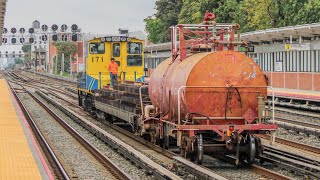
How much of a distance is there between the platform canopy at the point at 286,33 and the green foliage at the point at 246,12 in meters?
7.90

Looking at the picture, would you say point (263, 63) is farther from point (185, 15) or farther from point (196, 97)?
point (185, 15)

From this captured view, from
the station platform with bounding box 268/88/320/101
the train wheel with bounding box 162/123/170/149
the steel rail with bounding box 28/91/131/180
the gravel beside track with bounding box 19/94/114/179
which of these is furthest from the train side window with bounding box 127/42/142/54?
the train wheel with bounding box 162/123/170/149

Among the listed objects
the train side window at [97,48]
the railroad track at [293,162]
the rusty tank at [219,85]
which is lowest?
the railroad track at [293,162]

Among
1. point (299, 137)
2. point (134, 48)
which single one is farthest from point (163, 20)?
point (299, 137)

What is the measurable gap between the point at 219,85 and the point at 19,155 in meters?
4.98

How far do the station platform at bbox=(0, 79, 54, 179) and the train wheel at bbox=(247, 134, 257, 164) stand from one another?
4262 millimetres

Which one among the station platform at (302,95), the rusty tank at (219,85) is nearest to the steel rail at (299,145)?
the rusty tank at (219,85)

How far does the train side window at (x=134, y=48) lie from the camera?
1013 inches

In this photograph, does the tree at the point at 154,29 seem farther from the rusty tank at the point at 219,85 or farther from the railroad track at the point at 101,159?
the rusty tank at the point at 219,85

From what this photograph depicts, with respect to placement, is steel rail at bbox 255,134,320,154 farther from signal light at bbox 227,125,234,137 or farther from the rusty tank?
signal light at bbox 227,125,234,137

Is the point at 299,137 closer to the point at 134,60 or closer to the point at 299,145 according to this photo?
the point at 299,145

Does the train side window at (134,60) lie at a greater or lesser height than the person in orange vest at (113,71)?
greater

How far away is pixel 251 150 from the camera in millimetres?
13570

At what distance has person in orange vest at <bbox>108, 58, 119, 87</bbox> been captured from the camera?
79.3 ft
